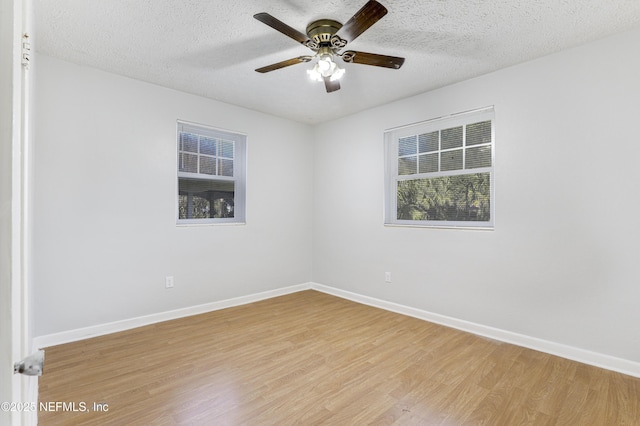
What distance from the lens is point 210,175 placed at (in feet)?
12.4

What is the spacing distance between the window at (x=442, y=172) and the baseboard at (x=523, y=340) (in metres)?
1.00

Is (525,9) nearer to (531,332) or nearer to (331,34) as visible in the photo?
(331,34)

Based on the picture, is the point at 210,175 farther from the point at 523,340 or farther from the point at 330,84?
the point at 523,340

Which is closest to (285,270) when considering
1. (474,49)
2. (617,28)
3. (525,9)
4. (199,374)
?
(199,374)

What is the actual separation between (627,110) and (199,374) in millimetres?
3713

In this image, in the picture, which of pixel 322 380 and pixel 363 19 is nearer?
pixel 363 19

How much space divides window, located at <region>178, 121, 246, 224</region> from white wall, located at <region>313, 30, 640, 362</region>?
2.11 m

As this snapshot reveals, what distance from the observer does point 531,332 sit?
8.84ft

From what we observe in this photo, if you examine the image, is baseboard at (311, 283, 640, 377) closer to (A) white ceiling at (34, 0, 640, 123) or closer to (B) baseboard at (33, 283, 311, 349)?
(B) baseboard at (33, 283, 311, 349)

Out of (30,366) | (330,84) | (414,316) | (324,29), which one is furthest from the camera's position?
(414,316)

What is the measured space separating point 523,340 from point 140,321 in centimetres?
368

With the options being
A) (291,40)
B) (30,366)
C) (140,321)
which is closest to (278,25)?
(291,40)

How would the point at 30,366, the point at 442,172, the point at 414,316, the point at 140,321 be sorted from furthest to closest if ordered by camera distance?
the point at 414,316 < the point at 442,172 < the point at 140,321 < the point at 30,366

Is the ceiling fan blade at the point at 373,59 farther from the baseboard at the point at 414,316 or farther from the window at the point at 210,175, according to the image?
the baseboard at the point at 414,316
